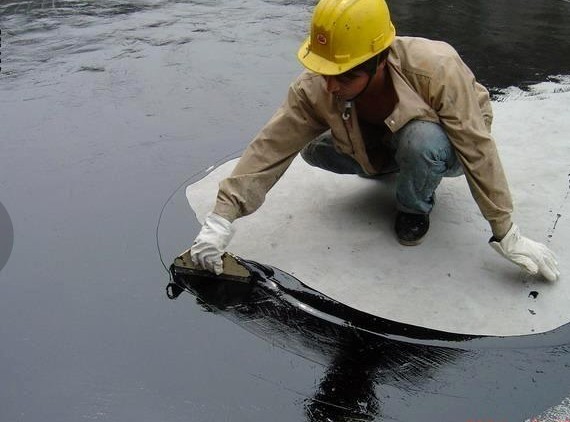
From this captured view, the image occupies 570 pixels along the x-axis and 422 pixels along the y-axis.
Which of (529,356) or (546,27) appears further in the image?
(546,27)

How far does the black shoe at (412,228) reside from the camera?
8.27 ft

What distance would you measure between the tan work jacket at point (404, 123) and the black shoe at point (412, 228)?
1.01 ft

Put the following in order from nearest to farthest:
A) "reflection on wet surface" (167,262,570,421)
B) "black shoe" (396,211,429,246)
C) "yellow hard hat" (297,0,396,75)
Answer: "reflection on wet surface" (167,262,570,421) < "yellow hard hat" (297,0,396,75) < "black shoe" (396,211,429,246)

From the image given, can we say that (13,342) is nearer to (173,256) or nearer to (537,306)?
(173,256)

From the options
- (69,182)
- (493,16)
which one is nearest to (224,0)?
(493,16)

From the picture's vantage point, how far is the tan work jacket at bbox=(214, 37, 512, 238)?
2.14 metres

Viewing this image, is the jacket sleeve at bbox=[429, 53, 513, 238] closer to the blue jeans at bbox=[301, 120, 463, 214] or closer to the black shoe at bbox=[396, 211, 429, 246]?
the blue jeans at bbox=[301, 120, 463, 214]

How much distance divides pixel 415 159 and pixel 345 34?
53cm

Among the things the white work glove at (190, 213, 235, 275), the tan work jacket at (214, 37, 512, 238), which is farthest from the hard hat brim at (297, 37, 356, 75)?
the white work glove at (190, 213, 235, 275)

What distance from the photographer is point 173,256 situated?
2.51 metres

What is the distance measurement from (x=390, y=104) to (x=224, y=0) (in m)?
4.35

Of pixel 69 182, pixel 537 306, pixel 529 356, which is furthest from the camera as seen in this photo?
pixel 69 182

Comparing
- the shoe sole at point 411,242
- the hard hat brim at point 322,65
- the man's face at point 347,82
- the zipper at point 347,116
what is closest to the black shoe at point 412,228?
the shoe sole at point 411,242

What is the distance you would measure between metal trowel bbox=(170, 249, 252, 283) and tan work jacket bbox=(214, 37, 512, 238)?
0.19 meters
